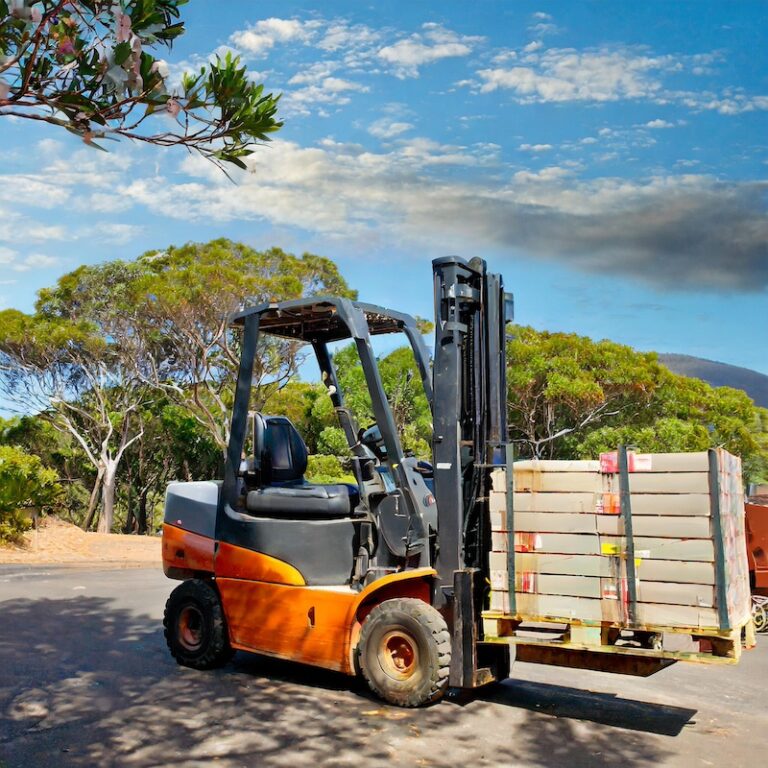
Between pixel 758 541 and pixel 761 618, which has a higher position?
pixel 758 541

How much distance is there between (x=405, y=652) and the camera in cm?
655

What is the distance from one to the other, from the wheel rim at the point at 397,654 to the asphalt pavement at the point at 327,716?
0.27 m

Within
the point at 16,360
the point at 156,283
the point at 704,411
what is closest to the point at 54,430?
the point at 16,360

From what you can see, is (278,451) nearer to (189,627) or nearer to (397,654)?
(189,627)

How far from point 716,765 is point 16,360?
32.7m

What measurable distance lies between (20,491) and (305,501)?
49.9 feet

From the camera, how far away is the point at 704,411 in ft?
108

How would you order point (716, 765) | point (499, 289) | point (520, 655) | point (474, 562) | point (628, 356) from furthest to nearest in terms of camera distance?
point (628, 356)
point (499, 289)
point (474, 562)
point (520, 655)
point (716, 765)

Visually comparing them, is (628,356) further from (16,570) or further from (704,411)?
(16,570)

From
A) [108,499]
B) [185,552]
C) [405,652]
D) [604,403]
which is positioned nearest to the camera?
[405,652]

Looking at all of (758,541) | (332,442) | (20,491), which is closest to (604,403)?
(332,442)

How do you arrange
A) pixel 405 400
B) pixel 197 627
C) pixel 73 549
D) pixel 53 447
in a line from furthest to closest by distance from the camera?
1. pixel 53 447
2. pixel 405 400
3. pixel 73 549
4. pixel 197 627

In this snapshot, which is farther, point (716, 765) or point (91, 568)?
point (91, 568)

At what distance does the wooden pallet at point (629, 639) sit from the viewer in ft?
18.1
